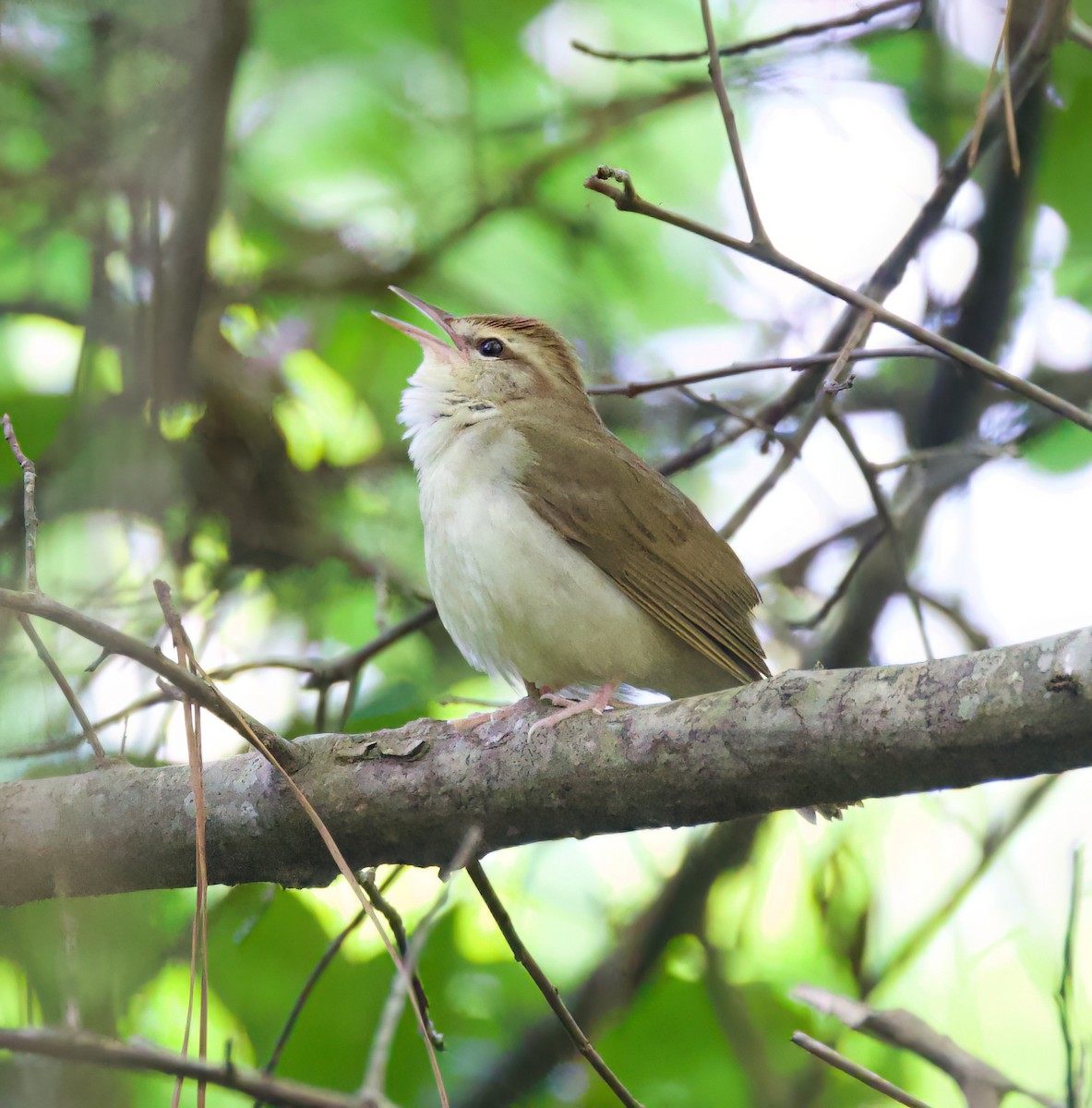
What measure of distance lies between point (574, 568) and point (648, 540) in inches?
12.2

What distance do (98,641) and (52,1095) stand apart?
75 cm

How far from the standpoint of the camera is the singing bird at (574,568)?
4012mm

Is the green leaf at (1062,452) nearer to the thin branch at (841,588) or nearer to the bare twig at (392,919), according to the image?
the thin branch at (841,588)

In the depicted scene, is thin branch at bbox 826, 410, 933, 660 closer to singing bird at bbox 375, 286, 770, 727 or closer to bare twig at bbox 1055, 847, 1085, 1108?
singing bird at bbox 375, 286, 770, 727

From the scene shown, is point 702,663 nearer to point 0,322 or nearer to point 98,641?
point 98,641

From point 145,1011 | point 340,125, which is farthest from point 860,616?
point 340,125

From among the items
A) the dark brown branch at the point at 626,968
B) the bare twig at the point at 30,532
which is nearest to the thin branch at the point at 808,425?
the dark brown branch at the point at 626,968

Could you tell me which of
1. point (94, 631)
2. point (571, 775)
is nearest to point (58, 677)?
point (94, 631)

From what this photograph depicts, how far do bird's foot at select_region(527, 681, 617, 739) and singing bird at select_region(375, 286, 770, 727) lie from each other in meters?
0.02

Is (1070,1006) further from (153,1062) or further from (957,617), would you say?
(957,617)

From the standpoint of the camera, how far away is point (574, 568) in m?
4.05

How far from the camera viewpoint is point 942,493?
5.32 metres

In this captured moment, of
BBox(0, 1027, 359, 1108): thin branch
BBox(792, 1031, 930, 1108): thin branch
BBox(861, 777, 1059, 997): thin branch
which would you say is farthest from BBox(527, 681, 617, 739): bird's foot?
BBox(0, 1027, 359, 1108): thin branch

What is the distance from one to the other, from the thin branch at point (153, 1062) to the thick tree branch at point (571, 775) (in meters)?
1.44
